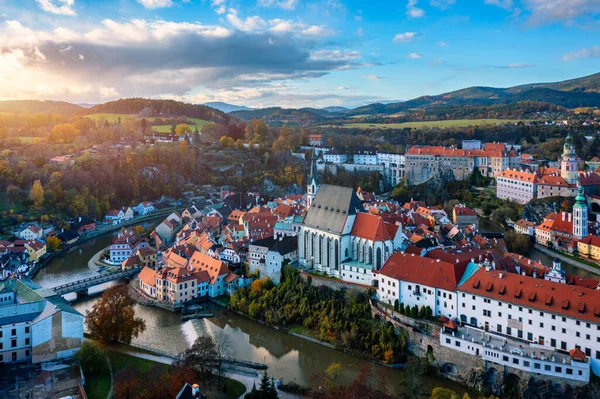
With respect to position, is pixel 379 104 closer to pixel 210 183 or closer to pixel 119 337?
pixel 210 183

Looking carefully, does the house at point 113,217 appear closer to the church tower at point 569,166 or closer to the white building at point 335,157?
the white building at point 335,157

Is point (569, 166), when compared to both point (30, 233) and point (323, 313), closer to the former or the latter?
point (323, 313)

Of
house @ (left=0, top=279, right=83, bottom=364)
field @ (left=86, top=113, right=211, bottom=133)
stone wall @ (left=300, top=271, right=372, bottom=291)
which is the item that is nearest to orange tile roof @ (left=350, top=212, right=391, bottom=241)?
stone wall @ (left=300, top=271, right=372, bottom=291)

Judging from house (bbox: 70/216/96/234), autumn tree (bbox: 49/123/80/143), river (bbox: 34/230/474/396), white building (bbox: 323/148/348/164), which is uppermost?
autumn tree (bbox: 49/123/80/143)

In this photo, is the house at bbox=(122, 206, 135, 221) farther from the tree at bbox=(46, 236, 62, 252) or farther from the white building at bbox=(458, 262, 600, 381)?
the white building at bbox=(458, 262, 600, 381)

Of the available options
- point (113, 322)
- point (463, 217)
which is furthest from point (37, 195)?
point (463, 217)

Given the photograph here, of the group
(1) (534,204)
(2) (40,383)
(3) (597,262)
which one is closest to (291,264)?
(2) (40,383)
